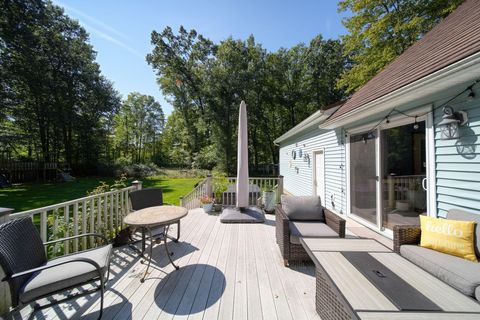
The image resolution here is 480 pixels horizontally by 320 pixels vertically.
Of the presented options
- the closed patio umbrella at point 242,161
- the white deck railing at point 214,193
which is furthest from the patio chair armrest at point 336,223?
the white deck railing at point 214,193

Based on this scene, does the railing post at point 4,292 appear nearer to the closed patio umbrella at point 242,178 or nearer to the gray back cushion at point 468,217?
the closed patio umbrella at point 242,178

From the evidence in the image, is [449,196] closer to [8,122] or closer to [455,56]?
[455,56]

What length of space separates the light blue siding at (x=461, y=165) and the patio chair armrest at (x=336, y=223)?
122 centimetres

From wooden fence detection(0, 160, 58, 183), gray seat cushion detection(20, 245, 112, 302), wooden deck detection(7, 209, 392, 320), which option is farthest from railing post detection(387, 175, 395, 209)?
wooden fence detection(0, 160, 58, 183)

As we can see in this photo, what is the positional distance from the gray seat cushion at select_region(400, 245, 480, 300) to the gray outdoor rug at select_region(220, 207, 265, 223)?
9.65 ft

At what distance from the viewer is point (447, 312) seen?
1153mm

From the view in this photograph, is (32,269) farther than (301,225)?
No

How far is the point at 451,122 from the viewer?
7.80 feet

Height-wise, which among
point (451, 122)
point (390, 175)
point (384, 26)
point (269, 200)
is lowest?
point (269, 200)

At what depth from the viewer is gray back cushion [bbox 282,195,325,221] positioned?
3.38m

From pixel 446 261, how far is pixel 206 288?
243 centimetres

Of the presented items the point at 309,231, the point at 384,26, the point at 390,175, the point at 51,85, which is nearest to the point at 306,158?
the point at 390,175

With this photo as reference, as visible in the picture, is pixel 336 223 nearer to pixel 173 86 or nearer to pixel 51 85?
pixel 51 85

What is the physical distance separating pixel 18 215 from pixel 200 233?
2629 mm
